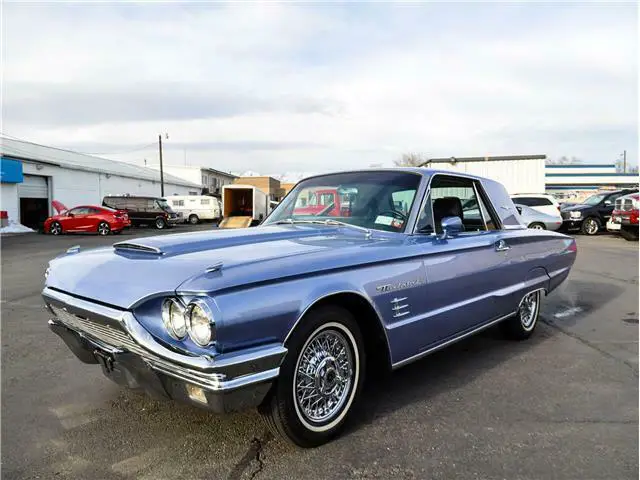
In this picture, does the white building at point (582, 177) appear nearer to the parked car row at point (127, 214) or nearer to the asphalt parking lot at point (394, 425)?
the parked car row at point (127, 214)

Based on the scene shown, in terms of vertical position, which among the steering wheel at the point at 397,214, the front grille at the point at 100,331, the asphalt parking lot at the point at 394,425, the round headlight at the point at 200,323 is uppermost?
the steering wheel at the point at 397,214

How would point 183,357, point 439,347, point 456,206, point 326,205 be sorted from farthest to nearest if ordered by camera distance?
point 456,206 → point 326,205 → point 439,347 → point 183,357

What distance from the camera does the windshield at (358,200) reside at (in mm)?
3742

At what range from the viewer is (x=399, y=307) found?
3.11m

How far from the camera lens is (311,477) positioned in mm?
2467

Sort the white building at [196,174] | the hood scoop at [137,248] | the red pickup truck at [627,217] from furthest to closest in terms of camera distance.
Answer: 1. the white building at [196,174]
2. the red pickup truck at [627,217]
3. the hood scoop at [137,248]

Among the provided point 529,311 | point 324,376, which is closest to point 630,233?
point 529,311

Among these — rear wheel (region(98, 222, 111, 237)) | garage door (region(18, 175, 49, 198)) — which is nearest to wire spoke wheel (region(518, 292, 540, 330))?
rear wheel (region(98, 222, 111, 237))

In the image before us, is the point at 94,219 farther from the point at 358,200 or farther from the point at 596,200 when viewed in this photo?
the point at 596,200

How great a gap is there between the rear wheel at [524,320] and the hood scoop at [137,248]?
353 cm

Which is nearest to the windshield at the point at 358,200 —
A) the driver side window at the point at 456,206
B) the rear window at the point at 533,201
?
the driver side window at the point at 456,206

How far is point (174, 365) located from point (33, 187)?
98.5 feet

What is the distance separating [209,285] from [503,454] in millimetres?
1938

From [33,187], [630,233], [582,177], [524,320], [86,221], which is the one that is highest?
[582,177]
